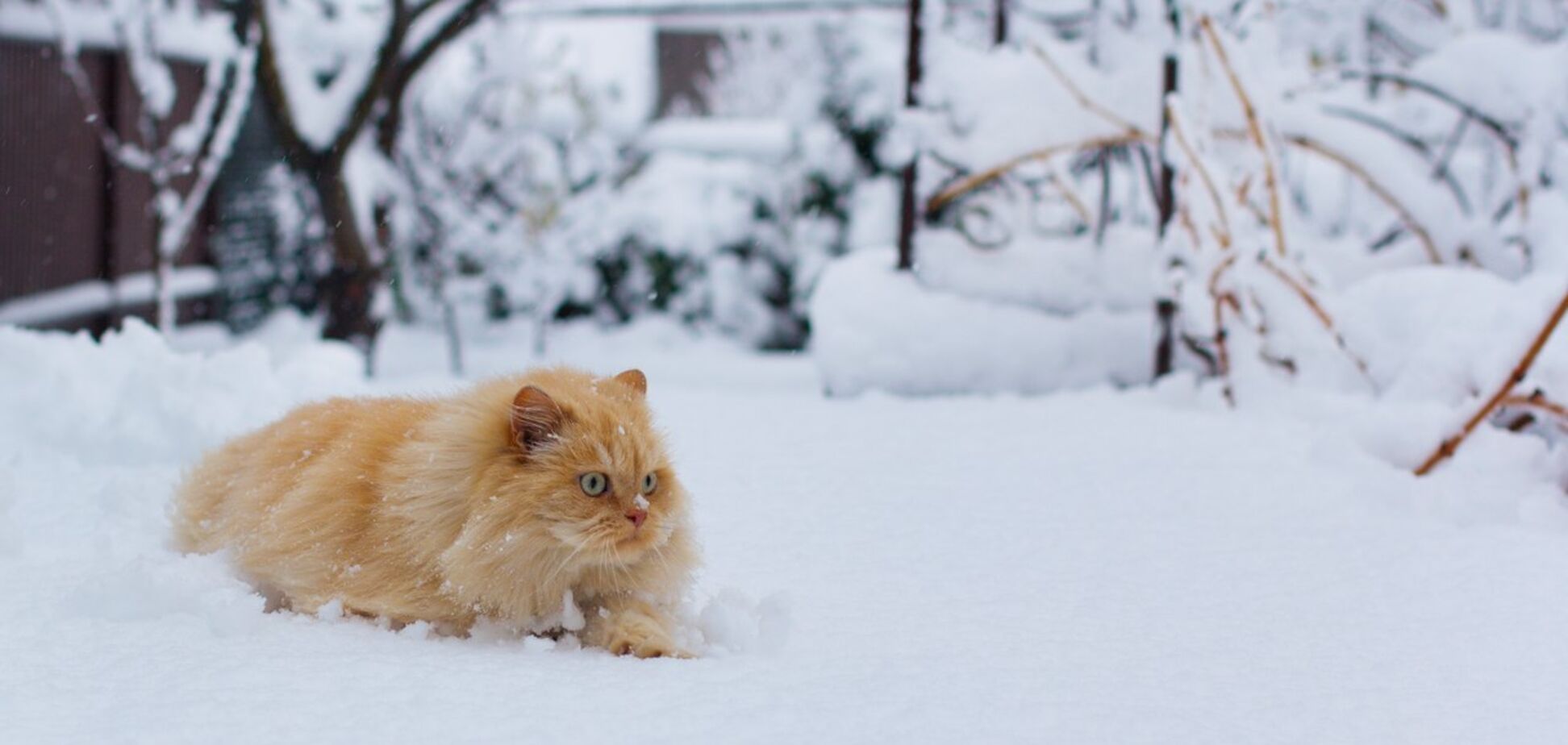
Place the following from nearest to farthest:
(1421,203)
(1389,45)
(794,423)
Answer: (794,423) → (1421,203) → (1389,45)

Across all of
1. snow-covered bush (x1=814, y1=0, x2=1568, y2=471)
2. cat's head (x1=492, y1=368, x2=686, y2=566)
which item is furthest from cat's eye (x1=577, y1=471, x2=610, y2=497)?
snow-covered bush (x1=814, y1=0, x2=1568, y2=471)

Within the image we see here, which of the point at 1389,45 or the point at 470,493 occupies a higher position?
the point at 1389,45

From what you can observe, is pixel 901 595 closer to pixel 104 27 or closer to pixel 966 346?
pixel 966 346

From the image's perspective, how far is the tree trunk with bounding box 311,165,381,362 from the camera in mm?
6500

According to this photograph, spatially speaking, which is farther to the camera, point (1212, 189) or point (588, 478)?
point (1212, 189)

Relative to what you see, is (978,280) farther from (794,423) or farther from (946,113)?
(794,423)

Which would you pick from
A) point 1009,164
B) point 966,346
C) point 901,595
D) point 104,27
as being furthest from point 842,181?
point 901,595

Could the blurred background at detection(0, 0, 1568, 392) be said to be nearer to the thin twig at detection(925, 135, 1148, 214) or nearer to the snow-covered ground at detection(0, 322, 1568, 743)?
the thin twig at detection(925, 135, 1148, 214)

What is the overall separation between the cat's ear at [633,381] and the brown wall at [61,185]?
5959 millimetres

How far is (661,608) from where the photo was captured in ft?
6.11

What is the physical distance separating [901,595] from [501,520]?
2.16 ft

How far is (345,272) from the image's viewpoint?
653cm

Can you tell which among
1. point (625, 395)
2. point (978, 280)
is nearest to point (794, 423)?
point (978, 280)

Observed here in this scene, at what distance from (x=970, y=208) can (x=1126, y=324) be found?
66 centimetres
